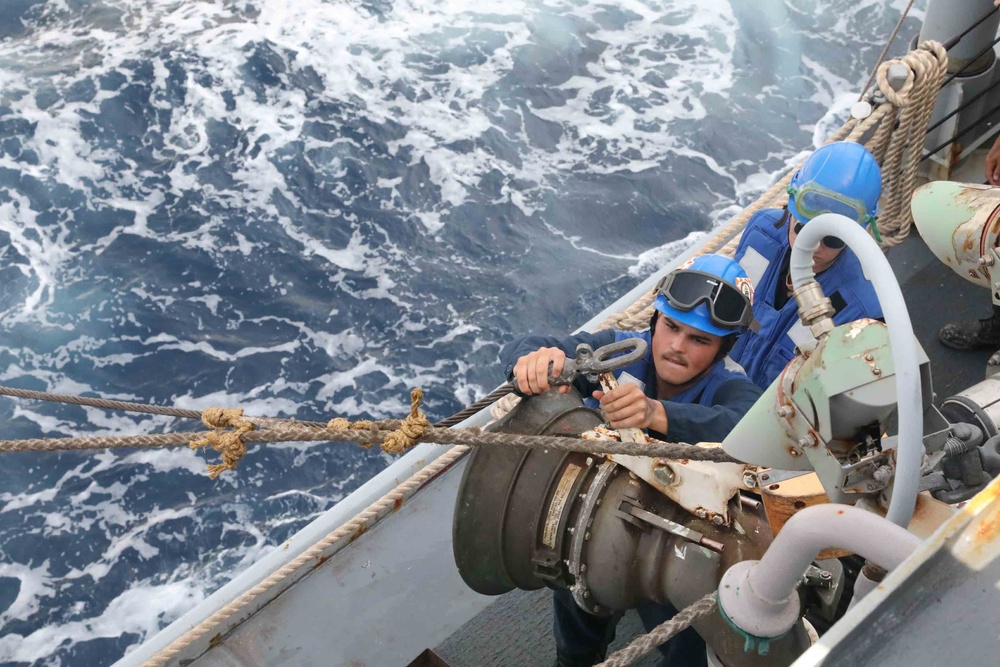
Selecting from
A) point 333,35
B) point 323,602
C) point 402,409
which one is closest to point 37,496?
point 402,409

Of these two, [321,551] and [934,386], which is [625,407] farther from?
[934,386]

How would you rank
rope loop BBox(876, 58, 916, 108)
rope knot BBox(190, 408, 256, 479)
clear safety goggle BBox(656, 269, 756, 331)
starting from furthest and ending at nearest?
rope loop BBox(876, 58, 916, 108) < clear safety goggle BBox(656, 269, 756, 331) < rope knot BBox(190, 408, 256, 479)

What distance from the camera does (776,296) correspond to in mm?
3012

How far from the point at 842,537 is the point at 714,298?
126 centimetres

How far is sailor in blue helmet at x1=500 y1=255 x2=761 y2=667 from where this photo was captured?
6.82 feet

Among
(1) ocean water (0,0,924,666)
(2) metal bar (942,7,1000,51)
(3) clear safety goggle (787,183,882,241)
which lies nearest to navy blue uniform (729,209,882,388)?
(3) clear safety goggle (787,183,882,241)

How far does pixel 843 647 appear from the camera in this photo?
0.94 meters

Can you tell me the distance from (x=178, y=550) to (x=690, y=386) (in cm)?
383

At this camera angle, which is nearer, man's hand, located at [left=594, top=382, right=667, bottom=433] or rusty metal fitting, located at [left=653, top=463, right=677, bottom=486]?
rusty metal fitting, located at [left=653, top=463, right=677, bottom=486]

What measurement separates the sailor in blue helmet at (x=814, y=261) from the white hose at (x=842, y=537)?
5.64 feet

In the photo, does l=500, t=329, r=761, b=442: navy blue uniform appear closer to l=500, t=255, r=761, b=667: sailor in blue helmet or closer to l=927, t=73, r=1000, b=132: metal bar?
l=500, t=255, r=761, b=667: sailor in blue helmet

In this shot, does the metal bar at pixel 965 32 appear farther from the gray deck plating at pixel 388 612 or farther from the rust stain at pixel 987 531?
the rust stain at pixel 987 531

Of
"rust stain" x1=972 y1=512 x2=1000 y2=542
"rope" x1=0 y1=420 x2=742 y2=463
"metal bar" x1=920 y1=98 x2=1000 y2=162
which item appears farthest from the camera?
"metal bar" x1=920 y1=98 x2=1000 y2=162

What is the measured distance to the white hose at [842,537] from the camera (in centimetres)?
102
